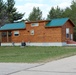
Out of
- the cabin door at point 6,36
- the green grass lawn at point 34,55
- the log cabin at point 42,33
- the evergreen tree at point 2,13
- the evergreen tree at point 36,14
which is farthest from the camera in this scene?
the evergreen tree at point 36,14

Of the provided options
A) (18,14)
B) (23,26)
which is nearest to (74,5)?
(18,14)

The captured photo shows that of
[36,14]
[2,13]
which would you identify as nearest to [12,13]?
[2,13]

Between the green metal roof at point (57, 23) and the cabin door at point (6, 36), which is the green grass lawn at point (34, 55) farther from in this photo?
the cabin door at point (6, 36)

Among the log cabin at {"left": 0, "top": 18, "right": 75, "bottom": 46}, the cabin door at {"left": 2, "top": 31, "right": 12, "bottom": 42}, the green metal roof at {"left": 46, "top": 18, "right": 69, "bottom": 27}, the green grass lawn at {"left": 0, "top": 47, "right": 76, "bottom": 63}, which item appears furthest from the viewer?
the cabin door at {"left": 2, "top": 31, "right": 12, "bottom": 42}

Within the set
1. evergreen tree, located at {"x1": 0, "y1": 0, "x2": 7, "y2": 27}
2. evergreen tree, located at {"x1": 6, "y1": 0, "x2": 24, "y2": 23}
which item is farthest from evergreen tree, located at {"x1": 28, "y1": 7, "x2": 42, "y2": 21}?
evergreen tree, located at {"x1": 0, "y1": 0, "x2": 7, "y2": 27}

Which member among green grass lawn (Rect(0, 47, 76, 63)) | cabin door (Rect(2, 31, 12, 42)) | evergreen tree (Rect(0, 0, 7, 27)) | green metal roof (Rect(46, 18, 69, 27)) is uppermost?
evergreen tree (Rect(0, 0, 7, 27))

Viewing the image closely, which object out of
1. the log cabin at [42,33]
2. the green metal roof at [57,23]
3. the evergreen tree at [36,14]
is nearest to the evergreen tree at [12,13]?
the log cabin at [42,33]

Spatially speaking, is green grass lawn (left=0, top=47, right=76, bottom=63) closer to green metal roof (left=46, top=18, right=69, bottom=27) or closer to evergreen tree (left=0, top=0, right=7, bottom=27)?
green metal roof (left=46, top=18, right=69, bottom=27)

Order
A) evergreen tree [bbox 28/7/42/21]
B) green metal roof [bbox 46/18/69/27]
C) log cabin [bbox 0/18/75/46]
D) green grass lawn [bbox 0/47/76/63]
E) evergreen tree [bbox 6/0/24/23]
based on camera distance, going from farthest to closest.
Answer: evergreen tree [bbox 28/7/42/21] → evergreen tree [bbox 6/0/24/23] → green metal roof [bbox 46/18/69/27] → log cabin [bbox 0/18/75/46] → green grass lawn [bbox 0/47/76/63]

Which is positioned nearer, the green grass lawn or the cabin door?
the green grass lawn

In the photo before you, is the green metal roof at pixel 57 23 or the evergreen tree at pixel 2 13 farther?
the evergreen tree at pixel 2 13

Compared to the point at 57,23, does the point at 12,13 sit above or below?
above

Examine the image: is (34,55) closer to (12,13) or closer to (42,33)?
(42,33)

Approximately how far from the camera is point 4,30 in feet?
167
